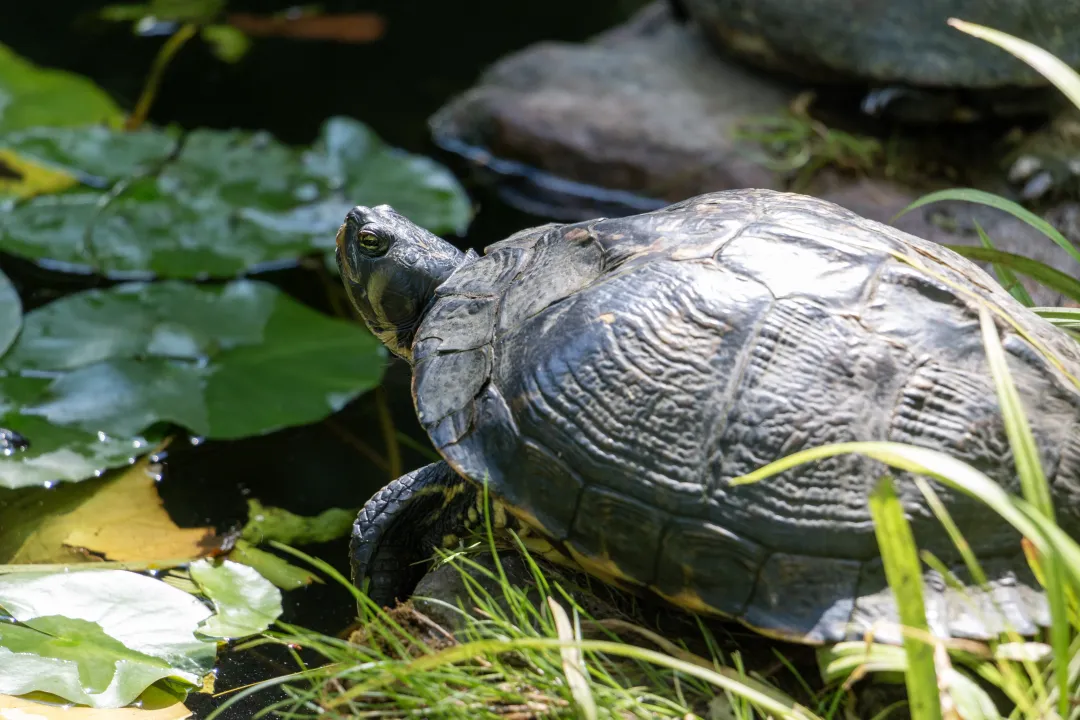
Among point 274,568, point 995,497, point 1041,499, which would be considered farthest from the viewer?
point 274,568

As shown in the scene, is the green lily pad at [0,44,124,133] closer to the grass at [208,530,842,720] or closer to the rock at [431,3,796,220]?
the rock at [431,3,796,220]

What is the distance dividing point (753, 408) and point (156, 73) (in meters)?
4.12

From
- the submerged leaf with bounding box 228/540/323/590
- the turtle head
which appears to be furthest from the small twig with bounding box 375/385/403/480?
the turtle head

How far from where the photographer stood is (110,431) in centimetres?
295

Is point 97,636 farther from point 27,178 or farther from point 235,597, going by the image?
point 27,178

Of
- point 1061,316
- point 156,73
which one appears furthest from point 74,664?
point 156,73

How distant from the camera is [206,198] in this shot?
13.0 ft

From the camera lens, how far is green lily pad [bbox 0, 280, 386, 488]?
9.64 feet

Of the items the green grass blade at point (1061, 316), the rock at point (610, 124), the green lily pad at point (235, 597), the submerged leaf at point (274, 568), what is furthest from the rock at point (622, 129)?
the green lily pad at point (235, 597)

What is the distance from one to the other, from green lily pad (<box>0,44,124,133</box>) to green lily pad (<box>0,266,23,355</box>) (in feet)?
4.04

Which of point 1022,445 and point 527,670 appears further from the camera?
point 527,670

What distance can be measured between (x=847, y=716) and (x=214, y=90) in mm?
4343

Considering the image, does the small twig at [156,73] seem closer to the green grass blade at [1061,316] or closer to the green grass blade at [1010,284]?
the green grass blade at [1010,284]

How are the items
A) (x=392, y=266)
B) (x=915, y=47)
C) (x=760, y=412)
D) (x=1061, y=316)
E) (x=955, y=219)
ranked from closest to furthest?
(x=760, y=412), (x=1061, y=316), (x=392, y=266), (x=955, y=219), (x=915, y=47)
